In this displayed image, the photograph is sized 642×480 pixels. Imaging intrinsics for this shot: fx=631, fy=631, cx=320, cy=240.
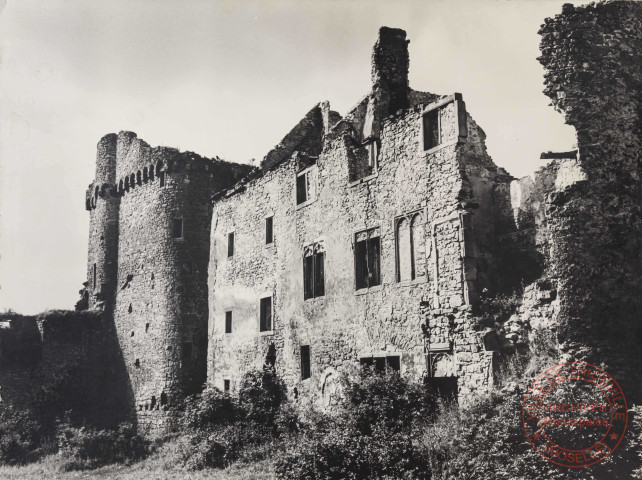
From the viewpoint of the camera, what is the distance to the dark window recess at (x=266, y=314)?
20.0 m

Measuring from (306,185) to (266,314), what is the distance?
4490 millimetres

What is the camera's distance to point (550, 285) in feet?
38.8

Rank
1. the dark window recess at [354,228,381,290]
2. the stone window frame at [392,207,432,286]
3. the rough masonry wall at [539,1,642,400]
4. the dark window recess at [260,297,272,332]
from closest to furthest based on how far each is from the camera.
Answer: the rough masonry wall at [539,1,642,400], the stone window frame at [392,207,432,286], the dark window recess at [354,228,381,290], the dark window recess at [260,297,272,332]

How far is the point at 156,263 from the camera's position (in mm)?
26422

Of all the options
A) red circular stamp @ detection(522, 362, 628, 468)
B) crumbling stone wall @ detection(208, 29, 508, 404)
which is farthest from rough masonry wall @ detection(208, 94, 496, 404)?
red circular stamp @ detection(522, 362, 628, 468)

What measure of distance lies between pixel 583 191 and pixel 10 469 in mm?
20810

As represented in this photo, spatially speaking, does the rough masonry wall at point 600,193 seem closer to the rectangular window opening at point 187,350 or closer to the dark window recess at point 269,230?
the dark window recess at point 269,230

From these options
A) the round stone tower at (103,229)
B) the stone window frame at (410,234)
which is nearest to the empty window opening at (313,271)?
the stone window frame at (410,234)

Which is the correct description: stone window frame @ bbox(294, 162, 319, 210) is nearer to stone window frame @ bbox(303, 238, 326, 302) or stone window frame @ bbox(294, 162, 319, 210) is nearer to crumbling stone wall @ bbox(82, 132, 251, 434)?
stone window frame @ bbox(303, 238, 326, 302)

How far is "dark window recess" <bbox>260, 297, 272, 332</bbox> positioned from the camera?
20.0m

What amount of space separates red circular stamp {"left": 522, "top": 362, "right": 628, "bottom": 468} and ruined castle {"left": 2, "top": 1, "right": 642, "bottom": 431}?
1.62 ft

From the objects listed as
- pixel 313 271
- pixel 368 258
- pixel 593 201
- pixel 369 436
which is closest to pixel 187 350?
pixel 313 271

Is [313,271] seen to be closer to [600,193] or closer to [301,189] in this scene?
[301,189]

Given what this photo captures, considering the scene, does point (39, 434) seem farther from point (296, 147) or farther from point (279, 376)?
point (296, 147)
